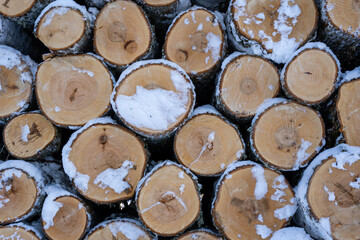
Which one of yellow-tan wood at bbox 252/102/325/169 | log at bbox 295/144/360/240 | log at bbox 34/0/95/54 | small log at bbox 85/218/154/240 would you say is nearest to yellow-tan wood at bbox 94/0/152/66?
log at bbox 34/0/95/54

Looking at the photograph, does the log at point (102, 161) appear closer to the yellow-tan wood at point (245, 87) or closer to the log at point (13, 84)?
the log at point (13, 84)

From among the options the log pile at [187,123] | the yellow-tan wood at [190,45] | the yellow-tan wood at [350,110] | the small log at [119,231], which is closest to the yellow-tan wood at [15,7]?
the log pile at [187,123]

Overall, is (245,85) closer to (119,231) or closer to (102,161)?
(102,161)

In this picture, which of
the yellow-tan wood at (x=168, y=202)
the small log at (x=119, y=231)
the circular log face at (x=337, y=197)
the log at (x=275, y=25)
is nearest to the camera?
the circular log face at (x=337, y=197)

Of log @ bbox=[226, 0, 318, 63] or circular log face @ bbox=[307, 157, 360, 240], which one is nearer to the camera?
circular log face @ bbox=[307, 157, 360, 240]

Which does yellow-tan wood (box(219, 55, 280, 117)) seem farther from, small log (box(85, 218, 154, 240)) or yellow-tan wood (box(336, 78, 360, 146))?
small log (box(85, 218, 154, 240))

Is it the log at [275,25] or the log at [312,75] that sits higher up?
the log at [275,25]
